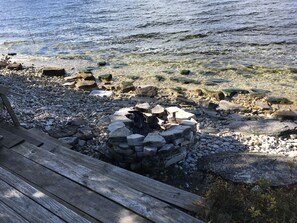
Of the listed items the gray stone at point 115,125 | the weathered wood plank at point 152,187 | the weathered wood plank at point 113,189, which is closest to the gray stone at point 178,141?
the gray stone at point 115,125

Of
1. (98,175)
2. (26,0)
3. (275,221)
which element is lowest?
(26,0)

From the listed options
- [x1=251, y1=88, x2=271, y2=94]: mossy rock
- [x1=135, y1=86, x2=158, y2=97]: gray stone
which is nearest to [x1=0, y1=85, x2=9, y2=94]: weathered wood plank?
[x1=135, y1=86, x2=158, y2=97]: gray stone

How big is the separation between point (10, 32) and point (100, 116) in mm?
24618

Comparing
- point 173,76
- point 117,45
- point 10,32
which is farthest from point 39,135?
point 10,32

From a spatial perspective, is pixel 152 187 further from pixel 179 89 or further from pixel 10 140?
pixel 179 89

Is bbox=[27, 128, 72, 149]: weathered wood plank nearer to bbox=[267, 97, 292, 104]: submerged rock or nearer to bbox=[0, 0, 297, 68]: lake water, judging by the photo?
bbox=[267, 97, 292, 104]: submerged rock

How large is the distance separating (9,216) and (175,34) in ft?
62.6

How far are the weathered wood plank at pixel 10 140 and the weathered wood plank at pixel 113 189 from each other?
1.13 ft

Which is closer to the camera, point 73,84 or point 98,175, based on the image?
point 98,175

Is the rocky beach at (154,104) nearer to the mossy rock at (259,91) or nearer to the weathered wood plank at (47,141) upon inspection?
the mossy rock at (259,91)

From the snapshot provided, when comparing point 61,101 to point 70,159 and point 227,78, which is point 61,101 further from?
point 227,78

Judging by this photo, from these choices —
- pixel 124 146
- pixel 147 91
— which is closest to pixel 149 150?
pixel 124 146

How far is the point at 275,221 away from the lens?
13.9 feet

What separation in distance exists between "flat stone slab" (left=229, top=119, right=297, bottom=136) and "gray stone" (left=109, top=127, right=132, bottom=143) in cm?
359
